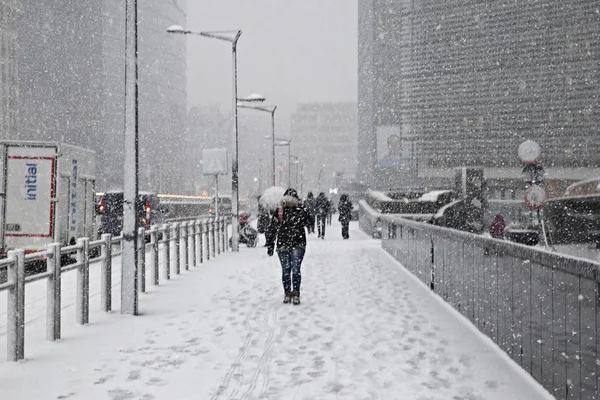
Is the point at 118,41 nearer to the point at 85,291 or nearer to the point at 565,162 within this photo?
the point at 565,162

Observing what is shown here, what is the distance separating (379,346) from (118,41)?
5207 inches

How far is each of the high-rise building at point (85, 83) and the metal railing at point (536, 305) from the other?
105653 millimetres

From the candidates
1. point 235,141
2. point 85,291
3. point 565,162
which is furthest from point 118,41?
point 85,291

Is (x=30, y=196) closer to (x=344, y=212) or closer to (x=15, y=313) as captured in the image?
(x=15, y=313)

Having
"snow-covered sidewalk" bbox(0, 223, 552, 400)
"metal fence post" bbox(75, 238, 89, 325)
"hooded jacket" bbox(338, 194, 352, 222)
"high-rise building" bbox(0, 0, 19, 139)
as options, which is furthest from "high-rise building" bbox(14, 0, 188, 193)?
"metal fence post" bbox(75, 238, 89, 325)

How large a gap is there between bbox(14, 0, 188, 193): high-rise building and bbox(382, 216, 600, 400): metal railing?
10565 cm

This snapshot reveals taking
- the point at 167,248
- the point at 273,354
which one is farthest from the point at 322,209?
the point at 273,354

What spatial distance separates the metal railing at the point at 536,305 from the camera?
186 inches

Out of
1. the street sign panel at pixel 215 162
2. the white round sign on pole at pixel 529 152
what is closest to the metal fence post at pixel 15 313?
the white round sign on pole at pixel 529 152

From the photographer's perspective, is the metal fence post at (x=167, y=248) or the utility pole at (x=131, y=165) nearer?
the utility pole at (x=131, y=165)

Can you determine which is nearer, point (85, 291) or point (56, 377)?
point (56, 377)

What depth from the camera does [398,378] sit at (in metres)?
6.27

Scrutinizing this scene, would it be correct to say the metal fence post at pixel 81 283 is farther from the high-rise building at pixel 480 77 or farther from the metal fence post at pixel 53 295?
the high-rise building at pixel 480 77

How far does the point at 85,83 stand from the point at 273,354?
123037 mm
